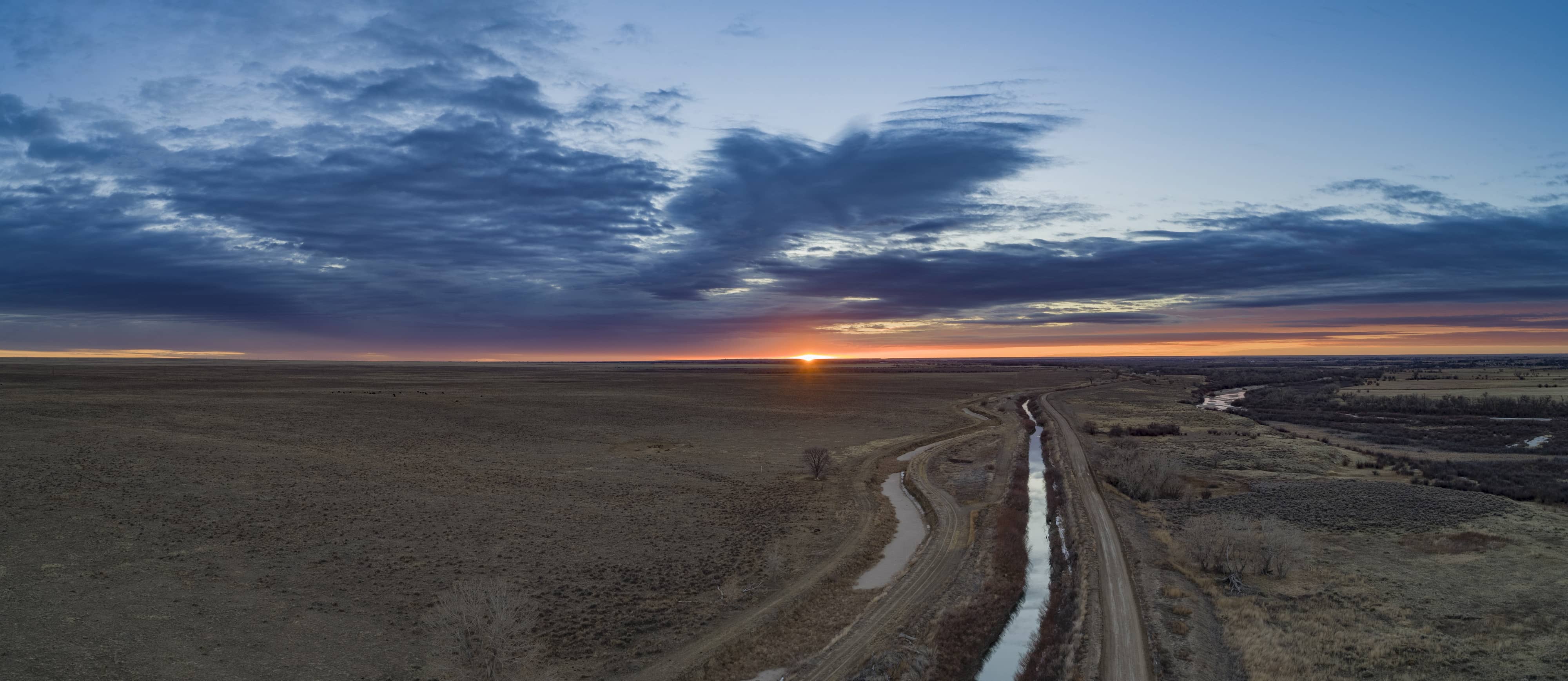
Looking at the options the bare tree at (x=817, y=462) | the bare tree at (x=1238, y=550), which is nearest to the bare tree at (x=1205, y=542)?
the bare tree at (x=1238, y=550)

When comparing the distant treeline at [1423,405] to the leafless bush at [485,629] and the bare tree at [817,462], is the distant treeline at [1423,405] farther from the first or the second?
the leafless bush at [485,629]

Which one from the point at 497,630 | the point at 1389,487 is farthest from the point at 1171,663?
the point at 1389,487

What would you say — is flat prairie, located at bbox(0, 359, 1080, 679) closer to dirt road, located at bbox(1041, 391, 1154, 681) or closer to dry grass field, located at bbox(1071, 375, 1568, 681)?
dirt road, located at bbox(1041, 391, 1154, 681)

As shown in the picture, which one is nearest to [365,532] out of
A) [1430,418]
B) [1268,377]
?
[1430,418]

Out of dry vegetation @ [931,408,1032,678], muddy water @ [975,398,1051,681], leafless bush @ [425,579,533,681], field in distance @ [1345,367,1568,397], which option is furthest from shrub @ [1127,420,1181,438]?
field in distance @ [1345,367,1568,397]

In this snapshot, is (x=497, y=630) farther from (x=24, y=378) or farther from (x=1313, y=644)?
(x=24, y=378)

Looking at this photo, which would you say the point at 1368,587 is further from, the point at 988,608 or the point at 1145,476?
the point at 1145,476
